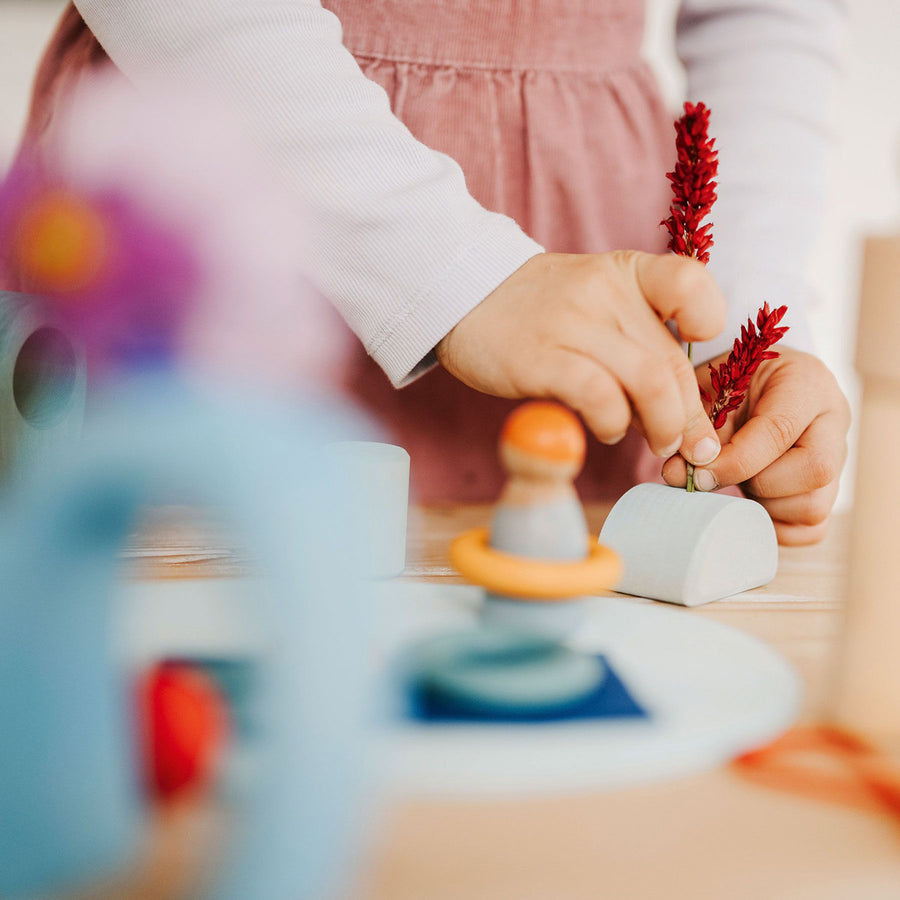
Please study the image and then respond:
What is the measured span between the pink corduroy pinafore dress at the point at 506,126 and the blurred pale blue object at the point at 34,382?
265 millimetres

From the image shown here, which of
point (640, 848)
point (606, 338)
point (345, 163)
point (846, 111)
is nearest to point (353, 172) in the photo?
point (345, 163)

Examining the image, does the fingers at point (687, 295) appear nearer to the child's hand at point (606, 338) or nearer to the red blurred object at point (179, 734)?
the child's hand at point (606, 338)

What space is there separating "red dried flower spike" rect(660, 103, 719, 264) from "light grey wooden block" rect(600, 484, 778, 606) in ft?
0.39

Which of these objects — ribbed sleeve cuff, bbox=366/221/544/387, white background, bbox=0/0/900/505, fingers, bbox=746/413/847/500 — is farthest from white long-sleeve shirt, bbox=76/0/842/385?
white background, bbox=0/0/900/505

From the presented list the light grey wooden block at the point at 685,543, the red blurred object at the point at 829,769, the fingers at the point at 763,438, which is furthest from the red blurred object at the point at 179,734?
the fingers at the point at 763,438

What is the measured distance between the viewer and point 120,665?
189mm

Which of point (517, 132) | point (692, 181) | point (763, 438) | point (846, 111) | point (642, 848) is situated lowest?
point (642, 848)

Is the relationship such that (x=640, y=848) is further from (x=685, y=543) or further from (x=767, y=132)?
(x=767, y=132)

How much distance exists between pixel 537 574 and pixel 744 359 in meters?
0.23

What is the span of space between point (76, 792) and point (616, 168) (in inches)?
26.5

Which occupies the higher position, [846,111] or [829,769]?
[846,111]

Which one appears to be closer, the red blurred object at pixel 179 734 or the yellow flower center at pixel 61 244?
the red blurred object at pixel 179 734

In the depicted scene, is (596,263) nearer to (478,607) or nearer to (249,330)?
(478,607)

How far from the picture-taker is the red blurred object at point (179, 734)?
8.2 inches
